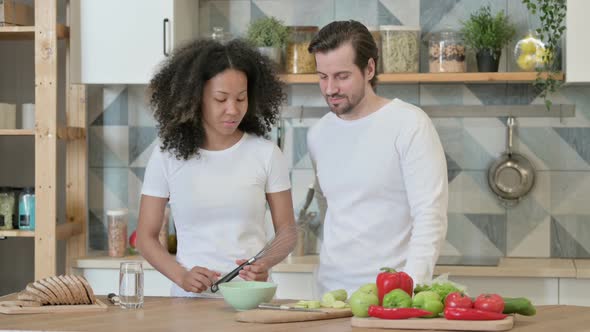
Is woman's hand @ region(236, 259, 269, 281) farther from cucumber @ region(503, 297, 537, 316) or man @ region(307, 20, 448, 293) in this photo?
cucumber @ region(503, 297, 537, 316)

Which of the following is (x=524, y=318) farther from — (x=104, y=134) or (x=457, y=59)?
(x=104, y=134)

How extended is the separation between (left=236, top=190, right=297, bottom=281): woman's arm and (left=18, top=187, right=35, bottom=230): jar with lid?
4.84 ft

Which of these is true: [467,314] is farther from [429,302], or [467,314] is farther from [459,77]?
[459,77]

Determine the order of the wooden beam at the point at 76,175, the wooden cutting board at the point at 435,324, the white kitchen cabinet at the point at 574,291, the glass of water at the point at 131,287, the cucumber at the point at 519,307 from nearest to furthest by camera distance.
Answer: the wooden cutting board at the point at 435,324 → the cucumber at the point at 519,307 → the glass of water at the point at 131,287 → the white kitchen cabinet at the point at 574,291 → the wooden beam at the point at 76,175

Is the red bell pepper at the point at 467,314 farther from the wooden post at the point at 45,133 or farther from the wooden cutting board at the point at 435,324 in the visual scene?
the wooden post at the point at 45,133

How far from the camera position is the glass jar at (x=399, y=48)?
3.66 m

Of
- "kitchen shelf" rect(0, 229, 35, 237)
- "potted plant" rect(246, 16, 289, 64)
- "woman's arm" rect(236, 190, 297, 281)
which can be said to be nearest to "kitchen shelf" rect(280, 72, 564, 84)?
"potted plant" rect(246, 16, 289, 64)

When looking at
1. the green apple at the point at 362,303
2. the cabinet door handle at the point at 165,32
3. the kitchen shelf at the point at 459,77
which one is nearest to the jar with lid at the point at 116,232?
the cabinet door handle at the point at 165,32

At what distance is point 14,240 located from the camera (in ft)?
13.6

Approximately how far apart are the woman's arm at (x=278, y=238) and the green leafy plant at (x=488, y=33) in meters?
1.43

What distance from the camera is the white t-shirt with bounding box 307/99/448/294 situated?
2373mm

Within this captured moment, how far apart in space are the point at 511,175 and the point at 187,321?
2107 millimetres

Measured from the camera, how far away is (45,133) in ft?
12.0

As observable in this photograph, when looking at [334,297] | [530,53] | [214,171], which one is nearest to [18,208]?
[214,171]
